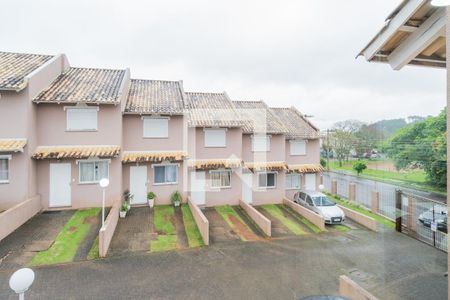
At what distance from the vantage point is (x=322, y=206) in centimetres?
1697

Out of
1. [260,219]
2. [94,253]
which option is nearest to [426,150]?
[260,219]

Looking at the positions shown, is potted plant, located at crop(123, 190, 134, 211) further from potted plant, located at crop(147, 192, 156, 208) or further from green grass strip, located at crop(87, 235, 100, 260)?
green grass strip, located at crop(87, 235, 100, 260)

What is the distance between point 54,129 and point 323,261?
16.7 m

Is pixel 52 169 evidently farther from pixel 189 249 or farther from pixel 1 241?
pixel 189 249

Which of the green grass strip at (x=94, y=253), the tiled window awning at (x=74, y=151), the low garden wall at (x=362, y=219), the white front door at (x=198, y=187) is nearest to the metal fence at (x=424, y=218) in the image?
the low garden wall at (x=362, y=219)

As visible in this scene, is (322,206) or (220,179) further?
(220,179)

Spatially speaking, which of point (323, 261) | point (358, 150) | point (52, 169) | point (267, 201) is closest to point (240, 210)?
point (267, 201)

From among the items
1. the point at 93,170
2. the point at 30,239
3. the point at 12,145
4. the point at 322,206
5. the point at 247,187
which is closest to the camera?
the point at 30,239

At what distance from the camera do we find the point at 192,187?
18203mm

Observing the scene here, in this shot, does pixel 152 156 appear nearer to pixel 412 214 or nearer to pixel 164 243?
pixel 164 243

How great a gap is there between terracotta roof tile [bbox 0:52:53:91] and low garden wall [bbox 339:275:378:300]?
17291 millimetres

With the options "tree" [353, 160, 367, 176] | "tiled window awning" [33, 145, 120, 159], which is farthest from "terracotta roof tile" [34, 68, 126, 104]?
"tree" [353, 160, 367, 176]

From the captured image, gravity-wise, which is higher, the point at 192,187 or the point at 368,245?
the point at 192,187

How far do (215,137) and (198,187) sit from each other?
3953 millimetres
